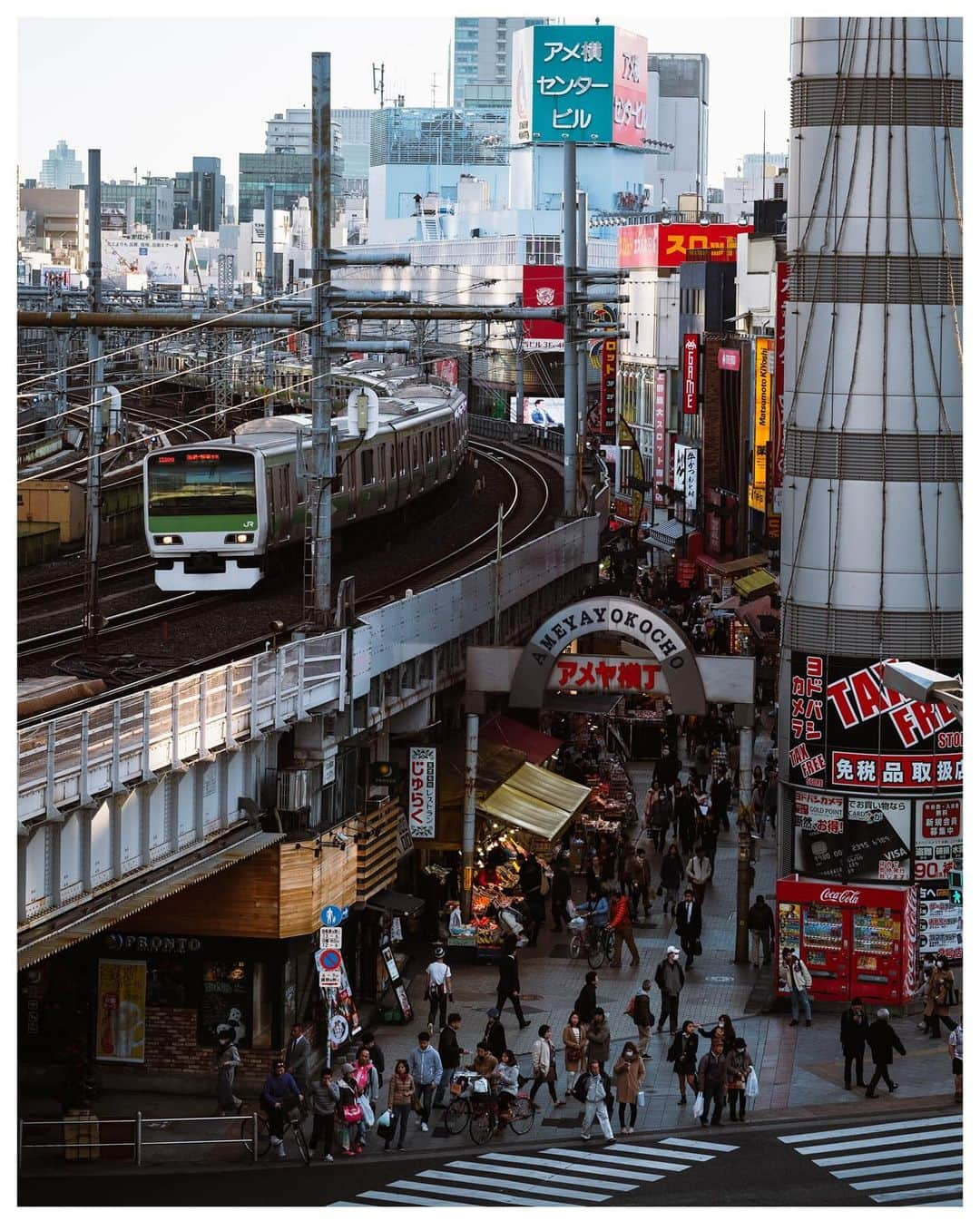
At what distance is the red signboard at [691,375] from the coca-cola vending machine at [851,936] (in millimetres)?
49479

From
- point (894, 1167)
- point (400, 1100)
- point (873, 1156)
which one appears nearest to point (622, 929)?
point (400, 1100)

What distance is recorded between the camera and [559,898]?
39938 mm

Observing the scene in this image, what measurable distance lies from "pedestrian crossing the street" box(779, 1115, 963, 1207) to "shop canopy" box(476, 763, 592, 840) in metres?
11.6

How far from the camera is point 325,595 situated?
32.6 meters

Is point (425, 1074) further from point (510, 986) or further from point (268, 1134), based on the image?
point (510, 986)

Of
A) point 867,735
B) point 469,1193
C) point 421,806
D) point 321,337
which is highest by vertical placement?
point 321,337

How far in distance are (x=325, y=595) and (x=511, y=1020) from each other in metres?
7.08

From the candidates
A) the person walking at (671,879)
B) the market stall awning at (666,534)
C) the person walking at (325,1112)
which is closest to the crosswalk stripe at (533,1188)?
the person walking at (325,1112)

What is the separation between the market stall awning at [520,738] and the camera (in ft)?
143

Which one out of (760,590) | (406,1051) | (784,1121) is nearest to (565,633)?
(406,1051)

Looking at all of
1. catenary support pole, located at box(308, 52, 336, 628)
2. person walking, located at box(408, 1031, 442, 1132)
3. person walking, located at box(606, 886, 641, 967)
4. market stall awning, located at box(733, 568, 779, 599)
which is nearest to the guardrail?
person walking, located at box(408, 1031, 442, 1132)

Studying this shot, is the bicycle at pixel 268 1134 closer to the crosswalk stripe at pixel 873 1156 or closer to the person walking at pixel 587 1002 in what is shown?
the person walking at pixel 587 1002

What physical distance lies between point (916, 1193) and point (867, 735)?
1112 cm

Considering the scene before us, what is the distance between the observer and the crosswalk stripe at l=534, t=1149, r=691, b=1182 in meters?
26.4
